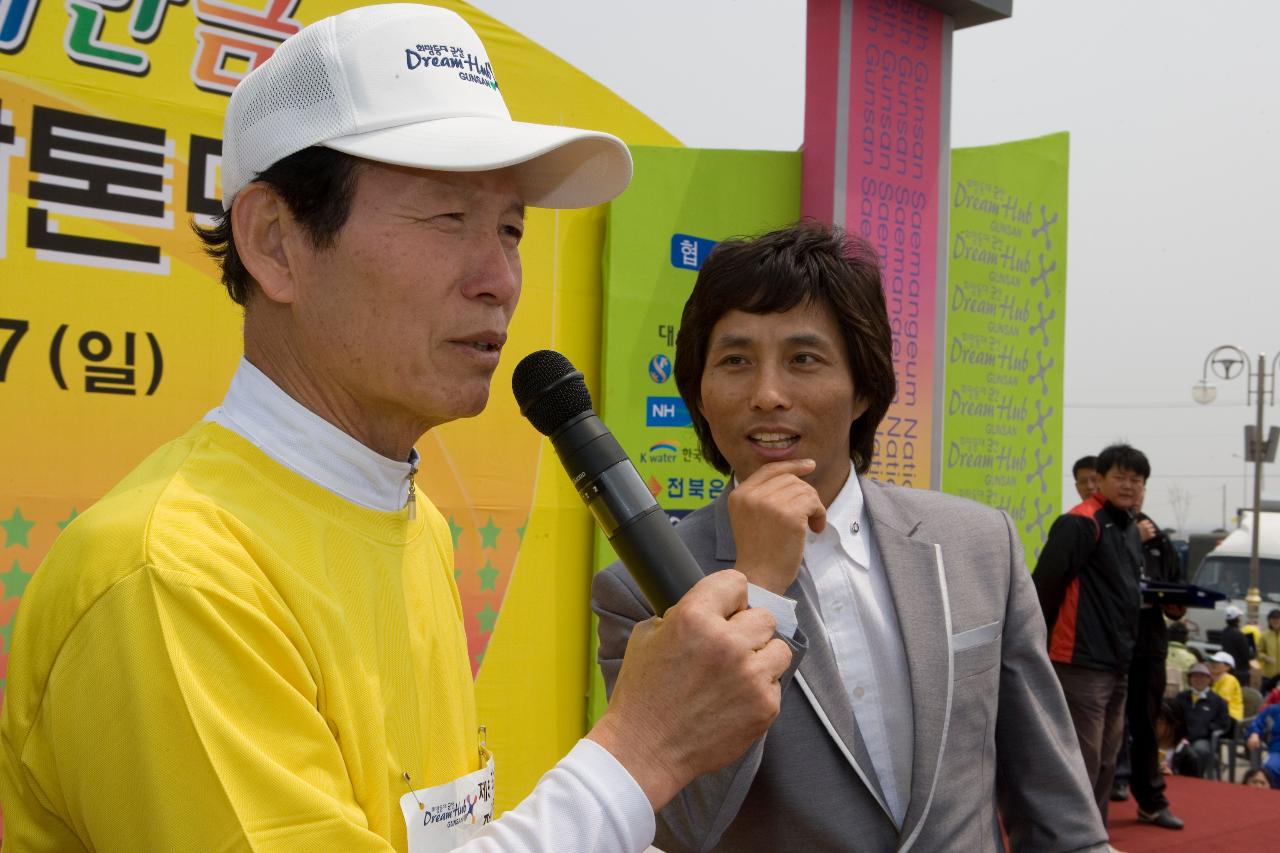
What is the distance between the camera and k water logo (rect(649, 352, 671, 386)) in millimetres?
4680

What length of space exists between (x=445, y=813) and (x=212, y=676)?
1.15 ft

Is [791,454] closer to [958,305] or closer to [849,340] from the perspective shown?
[849,340]

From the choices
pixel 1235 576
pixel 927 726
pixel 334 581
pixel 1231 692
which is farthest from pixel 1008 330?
pixel 1235 576

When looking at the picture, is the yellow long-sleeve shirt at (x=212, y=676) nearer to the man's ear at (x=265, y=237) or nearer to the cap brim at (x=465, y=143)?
the man's ear at (x=265, y=237)

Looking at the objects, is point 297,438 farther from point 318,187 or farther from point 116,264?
point 116,264

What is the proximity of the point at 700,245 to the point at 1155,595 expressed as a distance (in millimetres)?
3472

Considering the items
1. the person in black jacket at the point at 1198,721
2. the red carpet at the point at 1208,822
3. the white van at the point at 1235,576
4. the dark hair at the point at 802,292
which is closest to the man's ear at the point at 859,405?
the dark hair at the point at 802,292

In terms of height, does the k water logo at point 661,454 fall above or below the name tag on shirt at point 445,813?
above

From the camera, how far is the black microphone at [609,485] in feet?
3.87

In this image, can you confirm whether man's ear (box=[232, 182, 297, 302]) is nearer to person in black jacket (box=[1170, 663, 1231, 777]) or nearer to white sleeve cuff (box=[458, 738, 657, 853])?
white sleeve cuff (box=[458, 738, 657, 853])

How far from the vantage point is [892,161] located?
5070mm

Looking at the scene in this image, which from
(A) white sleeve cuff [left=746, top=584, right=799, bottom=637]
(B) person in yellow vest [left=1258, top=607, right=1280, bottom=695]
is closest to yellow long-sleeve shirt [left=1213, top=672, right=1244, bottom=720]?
(B) person in yellow vest [left=1258, top=607, right=1280, bottom=695]

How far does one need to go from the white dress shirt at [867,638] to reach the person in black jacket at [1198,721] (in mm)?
7869

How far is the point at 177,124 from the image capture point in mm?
3574
